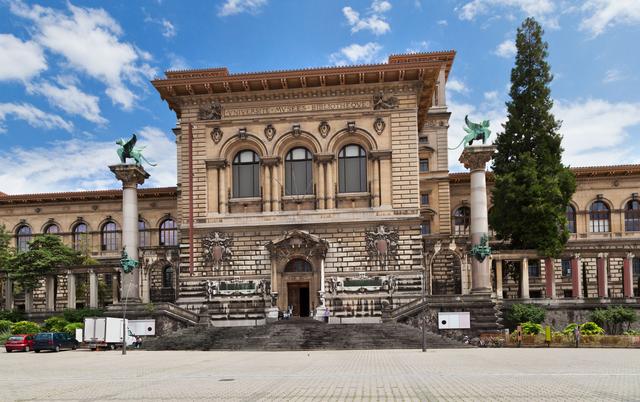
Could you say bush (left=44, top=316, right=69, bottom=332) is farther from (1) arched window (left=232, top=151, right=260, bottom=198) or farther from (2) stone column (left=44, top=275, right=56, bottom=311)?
(1) arched window (left=232, top=151, right=260, bottom=198)

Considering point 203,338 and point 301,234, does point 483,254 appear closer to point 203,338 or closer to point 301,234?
point 301,234

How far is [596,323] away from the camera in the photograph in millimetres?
40656

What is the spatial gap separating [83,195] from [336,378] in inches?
1848

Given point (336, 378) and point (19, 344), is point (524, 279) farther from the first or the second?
point (19, 344)

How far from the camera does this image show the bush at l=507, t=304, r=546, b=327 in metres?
40.7

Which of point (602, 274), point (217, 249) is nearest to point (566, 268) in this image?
point (602, 274)

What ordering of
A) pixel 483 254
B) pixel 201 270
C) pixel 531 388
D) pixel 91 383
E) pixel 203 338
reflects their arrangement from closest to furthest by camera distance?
pixel 531 388
pixel 91 383
pixel 203 338
pixel 483 254
pixel 201 270

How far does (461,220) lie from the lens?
5966cm

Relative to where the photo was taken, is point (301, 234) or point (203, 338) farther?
point (301, 234)

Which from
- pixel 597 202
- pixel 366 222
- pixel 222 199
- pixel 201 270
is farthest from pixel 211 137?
pixel 597 202

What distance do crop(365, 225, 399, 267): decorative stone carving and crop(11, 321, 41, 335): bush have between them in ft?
73.5

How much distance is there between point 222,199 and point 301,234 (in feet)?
20.5

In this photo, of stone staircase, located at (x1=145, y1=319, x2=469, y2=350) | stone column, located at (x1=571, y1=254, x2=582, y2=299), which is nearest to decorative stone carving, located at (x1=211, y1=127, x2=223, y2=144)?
stone staircase, located at (x1=145, y1=319, x2=469, y2=350)

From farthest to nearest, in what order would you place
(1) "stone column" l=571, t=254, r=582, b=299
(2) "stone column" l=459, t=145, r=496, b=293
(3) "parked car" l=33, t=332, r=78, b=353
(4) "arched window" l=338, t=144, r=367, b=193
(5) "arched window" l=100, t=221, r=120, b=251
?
1. (5) "arched window" l=100, t=221, r=120, b=251
2. (4) "arched window" l=338, t=144, r=367, b=193
3. (1) "stone column" l=571, t=254, r=582, b=299
4. (2) "stone column" l=459, t=145, r=496, b=293
5. (3) "parked car" l=33, t=332, r=78, b=353
